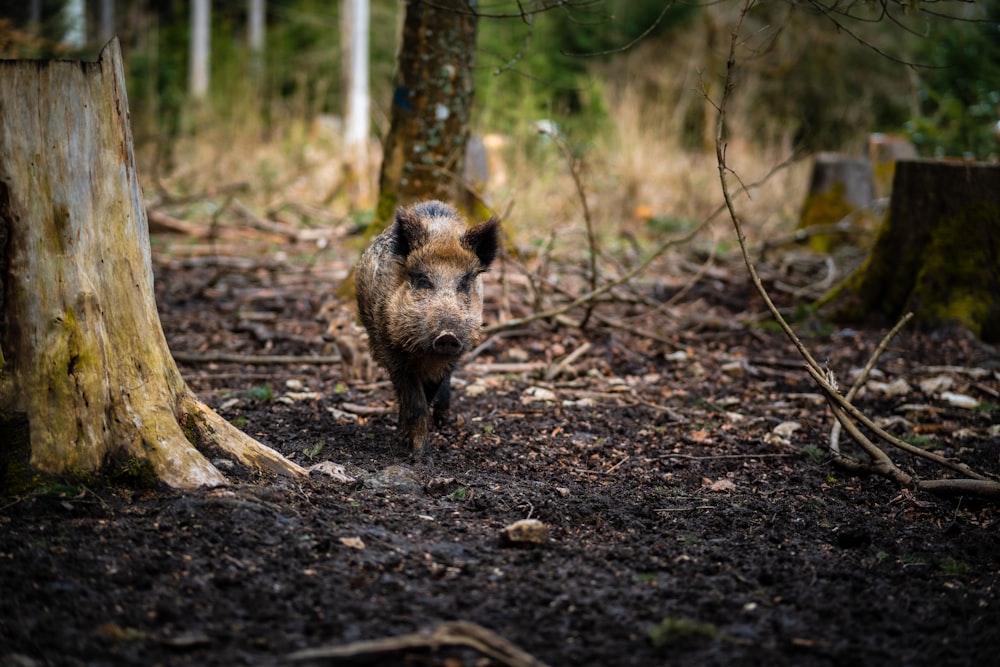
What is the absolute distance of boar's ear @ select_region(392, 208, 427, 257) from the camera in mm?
5176

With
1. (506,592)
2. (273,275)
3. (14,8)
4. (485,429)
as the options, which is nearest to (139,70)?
(14,8)

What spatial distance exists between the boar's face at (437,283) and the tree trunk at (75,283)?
1.50m

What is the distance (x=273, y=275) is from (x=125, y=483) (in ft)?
19.7

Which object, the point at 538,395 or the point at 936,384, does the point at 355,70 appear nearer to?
the point at 538,395

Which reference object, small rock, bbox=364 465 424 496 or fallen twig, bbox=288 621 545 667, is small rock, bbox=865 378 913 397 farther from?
fallen twig, bbox=288 621 545 667

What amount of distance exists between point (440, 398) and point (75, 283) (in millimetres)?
2415

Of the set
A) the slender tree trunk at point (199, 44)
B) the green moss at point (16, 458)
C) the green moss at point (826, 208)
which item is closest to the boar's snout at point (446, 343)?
the green moss at point (16, 458)

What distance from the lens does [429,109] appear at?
742cm

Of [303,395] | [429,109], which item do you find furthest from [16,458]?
[429,109]

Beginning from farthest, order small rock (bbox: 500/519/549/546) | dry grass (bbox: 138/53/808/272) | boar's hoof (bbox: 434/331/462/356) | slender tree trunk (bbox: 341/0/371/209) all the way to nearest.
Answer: slender tree trunk (bbox: 341/0/371/209) → dry grass (bbox: 138/53/808/272) → boar's hoof (bbox: 434/331/462/356) → small rock (bbox: 500/519/549/546)

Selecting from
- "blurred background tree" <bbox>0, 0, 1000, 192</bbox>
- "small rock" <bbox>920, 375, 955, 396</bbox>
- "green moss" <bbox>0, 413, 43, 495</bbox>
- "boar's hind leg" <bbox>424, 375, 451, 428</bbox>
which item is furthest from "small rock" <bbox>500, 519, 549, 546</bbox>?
"blurred background tree" <bbox>0, 0, 1000, 192</bbox>

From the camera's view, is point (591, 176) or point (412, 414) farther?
point (591, 176)

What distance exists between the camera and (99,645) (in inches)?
103

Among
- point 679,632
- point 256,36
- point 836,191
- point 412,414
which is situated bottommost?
point 679,632
